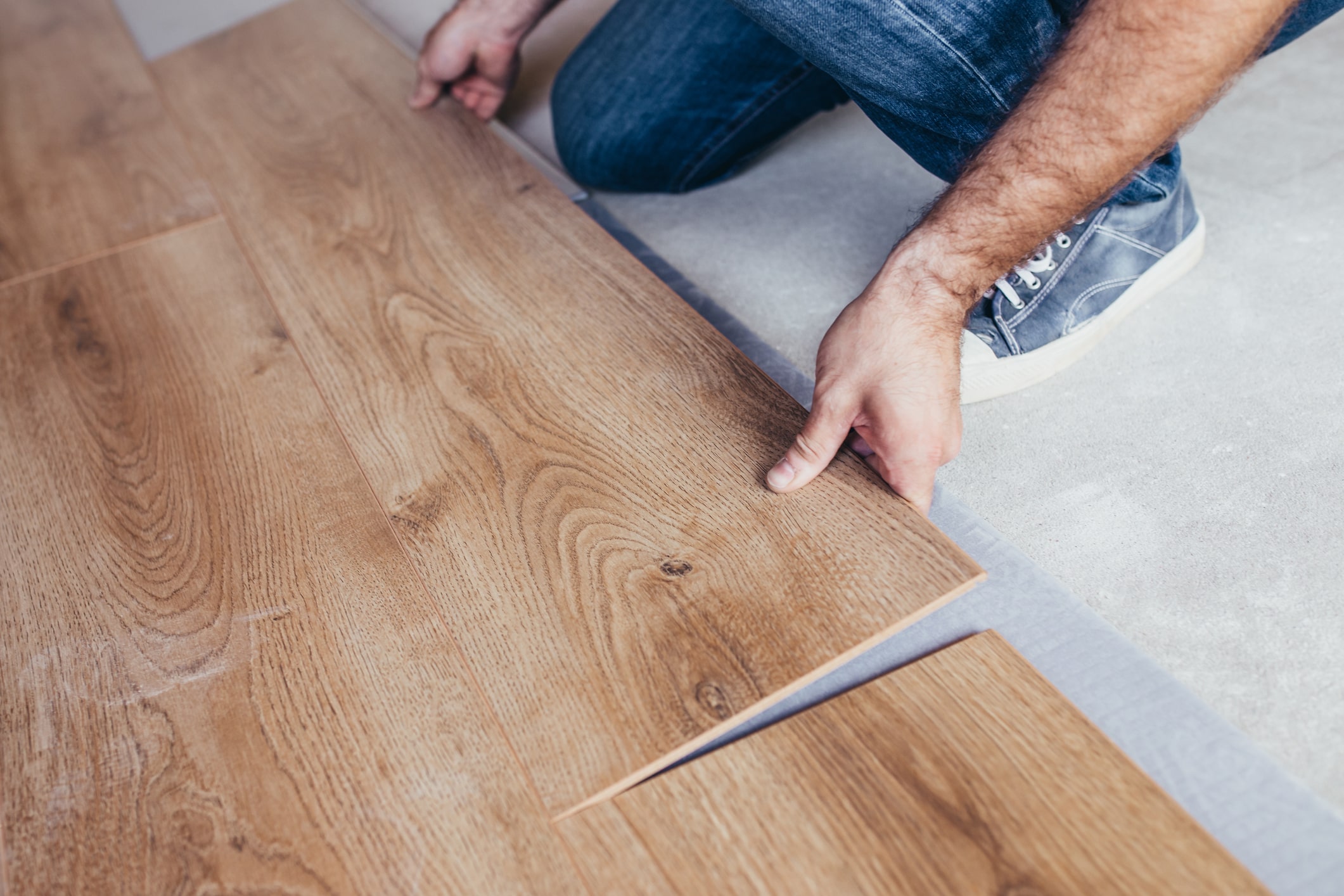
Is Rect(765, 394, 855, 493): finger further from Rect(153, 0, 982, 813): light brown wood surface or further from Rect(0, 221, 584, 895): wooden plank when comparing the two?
Rect(0, 221, 584, 895): wooden plank

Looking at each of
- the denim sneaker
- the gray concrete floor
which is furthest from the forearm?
the denim sneaker

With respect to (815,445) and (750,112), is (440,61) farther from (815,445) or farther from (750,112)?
(815,445)

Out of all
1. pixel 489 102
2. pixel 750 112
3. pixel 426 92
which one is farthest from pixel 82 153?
pixel 750 112

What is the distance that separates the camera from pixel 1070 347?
108 cm

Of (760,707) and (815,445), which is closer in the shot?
(760,707)

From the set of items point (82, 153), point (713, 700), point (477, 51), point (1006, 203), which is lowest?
point (82, 153)

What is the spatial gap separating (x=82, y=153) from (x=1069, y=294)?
1722 mm

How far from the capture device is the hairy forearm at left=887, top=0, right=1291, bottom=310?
72 cm

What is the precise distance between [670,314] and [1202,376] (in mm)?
623

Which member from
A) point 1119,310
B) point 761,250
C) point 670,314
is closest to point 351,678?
point 670,314

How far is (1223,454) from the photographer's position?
3.19 feet

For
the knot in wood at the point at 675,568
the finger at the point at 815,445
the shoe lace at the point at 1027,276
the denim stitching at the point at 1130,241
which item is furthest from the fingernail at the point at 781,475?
the denim stitching at the point at 1130,241

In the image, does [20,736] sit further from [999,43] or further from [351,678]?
[999,43]

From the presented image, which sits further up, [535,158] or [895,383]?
[895,383]
